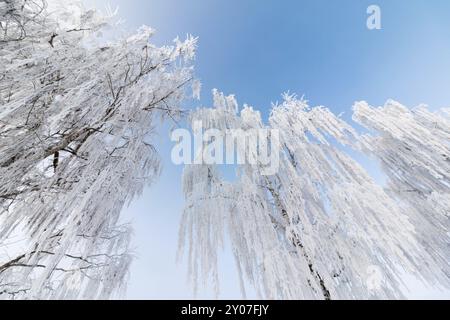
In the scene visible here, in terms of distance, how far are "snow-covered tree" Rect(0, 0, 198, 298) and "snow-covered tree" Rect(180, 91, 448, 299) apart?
91 centimetres

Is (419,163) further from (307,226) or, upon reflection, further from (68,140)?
(68,140)

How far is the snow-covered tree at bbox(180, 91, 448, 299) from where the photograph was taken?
227cm

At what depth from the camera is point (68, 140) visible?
263 cm

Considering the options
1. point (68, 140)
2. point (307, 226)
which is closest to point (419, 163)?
point (307, 226)

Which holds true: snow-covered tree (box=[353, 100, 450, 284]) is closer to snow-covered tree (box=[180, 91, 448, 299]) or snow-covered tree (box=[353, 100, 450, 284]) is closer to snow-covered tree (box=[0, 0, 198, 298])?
snow-covered tree (box=[180, 91, 448, 299])

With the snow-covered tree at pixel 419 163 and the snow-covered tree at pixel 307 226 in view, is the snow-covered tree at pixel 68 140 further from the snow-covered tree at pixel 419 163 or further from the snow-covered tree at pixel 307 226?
the snow-covered tree at pixel 419 163

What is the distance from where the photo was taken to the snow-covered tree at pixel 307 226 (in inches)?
89.4

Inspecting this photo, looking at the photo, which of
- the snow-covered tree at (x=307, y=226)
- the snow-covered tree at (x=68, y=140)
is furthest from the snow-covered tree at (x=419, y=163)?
the snow-covered tree at (x=68, y=140)

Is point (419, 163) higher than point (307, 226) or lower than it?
higher

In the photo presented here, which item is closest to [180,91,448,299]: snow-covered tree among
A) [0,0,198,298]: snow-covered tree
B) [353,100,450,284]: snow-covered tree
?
[353,100,450,284]: snow-covered tree

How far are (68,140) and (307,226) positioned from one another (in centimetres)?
263
